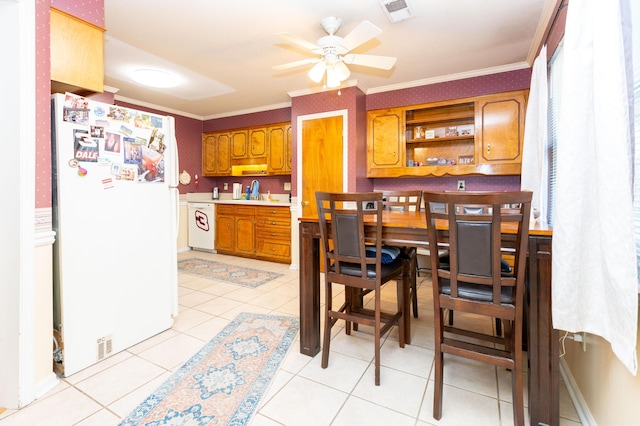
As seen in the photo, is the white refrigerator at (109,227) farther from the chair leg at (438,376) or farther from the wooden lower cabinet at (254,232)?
the wooden lower cabinet at (254,232)

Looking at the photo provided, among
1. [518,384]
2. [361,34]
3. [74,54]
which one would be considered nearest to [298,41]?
[361,34]

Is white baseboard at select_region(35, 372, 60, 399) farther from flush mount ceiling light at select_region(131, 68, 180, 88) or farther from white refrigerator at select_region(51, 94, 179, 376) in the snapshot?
flush mount ceiling light at select_region(131, 68, 180, 88)

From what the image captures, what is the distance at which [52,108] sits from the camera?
A: 1.80 m

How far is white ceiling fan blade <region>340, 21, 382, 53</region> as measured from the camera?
2.09m

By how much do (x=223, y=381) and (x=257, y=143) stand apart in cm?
424

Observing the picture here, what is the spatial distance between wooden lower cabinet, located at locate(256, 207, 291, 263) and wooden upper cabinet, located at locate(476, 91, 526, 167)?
9.16 ft

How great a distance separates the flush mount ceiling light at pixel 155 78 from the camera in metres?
3.71

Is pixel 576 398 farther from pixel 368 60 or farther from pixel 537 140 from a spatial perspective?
pixel 368 60

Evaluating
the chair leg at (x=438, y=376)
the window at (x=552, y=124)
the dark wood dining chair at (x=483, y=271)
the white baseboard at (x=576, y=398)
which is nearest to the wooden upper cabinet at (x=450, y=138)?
the window at (x=552, y=124)

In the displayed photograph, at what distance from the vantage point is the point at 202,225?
5.60 meters

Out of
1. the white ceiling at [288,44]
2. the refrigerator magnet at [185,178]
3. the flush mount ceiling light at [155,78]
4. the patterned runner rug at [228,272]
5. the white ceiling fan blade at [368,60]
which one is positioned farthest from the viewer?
the refrigerator magnet at [185,178]

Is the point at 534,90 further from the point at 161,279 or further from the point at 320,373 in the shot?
the point at 161,279

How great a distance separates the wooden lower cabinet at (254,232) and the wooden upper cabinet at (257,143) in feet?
3.21

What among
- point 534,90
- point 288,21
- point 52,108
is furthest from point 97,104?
point 534,90
